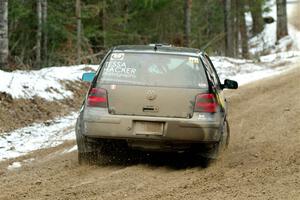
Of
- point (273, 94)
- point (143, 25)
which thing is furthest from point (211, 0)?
point (273, 94)

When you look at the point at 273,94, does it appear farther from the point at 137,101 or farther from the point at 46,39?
the point at 46,39

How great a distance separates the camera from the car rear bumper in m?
7.66

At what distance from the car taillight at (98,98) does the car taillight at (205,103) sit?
1170 mm

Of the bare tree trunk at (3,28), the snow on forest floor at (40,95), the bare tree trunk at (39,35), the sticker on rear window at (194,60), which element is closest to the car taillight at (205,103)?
the sticker on rear window at (194,60)

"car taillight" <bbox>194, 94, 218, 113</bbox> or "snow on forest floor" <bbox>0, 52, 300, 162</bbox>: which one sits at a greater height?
"car taillight" <bbox>194, 94, 218, 113</bbox>

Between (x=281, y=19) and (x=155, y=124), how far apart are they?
1000 inches

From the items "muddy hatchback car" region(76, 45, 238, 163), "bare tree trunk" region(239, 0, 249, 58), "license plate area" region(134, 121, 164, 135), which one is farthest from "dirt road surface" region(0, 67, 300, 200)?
"bare tree trunk" region(239, 0, 249, 58)

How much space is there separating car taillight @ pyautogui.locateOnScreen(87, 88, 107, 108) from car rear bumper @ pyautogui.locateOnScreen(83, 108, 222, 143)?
118mm

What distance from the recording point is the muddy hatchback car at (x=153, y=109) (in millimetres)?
7688

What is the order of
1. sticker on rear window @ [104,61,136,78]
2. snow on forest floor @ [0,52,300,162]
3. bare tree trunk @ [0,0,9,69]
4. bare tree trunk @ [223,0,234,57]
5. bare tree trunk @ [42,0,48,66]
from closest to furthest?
sticker on rear window @ [104,61,136,78]
snow on forest floor @ [0,52,300,162]
bare tree trunk @ [0,0,9,69]
bare tree trunk @ [42,0,48,66]
bare tree trunk @ [223,0,234,57]

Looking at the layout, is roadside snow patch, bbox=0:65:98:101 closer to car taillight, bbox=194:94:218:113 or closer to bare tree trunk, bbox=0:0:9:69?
bare tree trunk, bbox=0:0:9:69

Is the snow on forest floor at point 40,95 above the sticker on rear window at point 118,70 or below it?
below

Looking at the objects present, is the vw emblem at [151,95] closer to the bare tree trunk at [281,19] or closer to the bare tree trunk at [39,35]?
the bare tree trunk at [39,35]

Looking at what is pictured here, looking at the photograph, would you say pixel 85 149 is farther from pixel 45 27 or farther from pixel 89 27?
pixel 89 27
